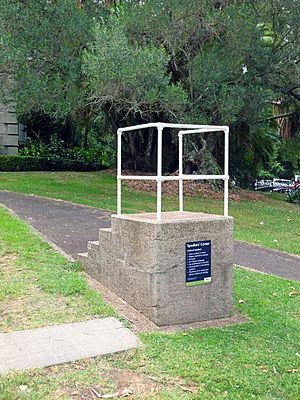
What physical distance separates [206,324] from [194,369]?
1186 millimetres

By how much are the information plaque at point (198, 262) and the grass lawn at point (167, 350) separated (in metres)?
0.52

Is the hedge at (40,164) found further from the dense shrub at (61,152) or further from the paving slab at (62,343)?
the paving slab at (62,343)

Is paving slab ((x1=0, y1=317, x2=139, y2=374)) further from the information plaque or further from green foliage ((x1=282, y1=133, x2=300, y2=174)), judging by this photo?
green foliage ((x1=282, y1=133, x2=300, y2=174))

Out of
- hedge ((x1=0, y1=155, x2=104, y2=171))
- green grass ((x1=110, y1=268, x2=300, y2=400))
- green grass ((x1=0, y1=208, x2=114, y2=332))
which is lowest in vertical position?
green grass ((x1=110, y1=268, x2=300, y2=400))

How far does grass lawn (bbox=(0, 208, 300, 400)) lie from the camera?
11.1 ft

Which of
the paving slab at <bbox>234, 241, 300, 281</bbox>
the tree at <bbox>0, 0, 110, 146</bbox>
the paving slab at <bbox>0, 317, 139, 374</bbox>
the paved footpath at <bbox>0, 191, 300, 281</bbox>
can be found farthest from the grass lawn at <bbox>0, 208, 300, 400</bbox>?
the tree at <bbox>0, 0, 110, 146</bbox>

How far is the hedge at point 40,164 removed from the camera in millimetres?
19969

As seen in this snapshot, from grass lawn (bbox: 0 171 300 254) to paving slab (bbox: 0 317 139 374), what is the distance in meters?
5.51

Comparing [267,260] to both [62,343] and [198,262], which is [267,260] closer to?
[198,262]

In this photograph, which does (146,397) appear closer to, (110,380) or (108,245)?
(110,380)

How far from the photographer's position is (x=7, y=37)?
1323cm

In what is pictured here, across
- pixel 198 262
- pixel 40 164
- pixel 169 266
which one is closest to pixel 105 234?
pixel 169 266

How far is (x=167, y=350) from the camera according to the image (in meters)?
4.05

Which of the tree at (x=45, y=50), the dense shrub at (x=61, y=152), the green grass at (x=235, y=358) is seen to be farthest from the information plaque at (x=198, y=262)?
the dense shrub at (x=61, y=152)
